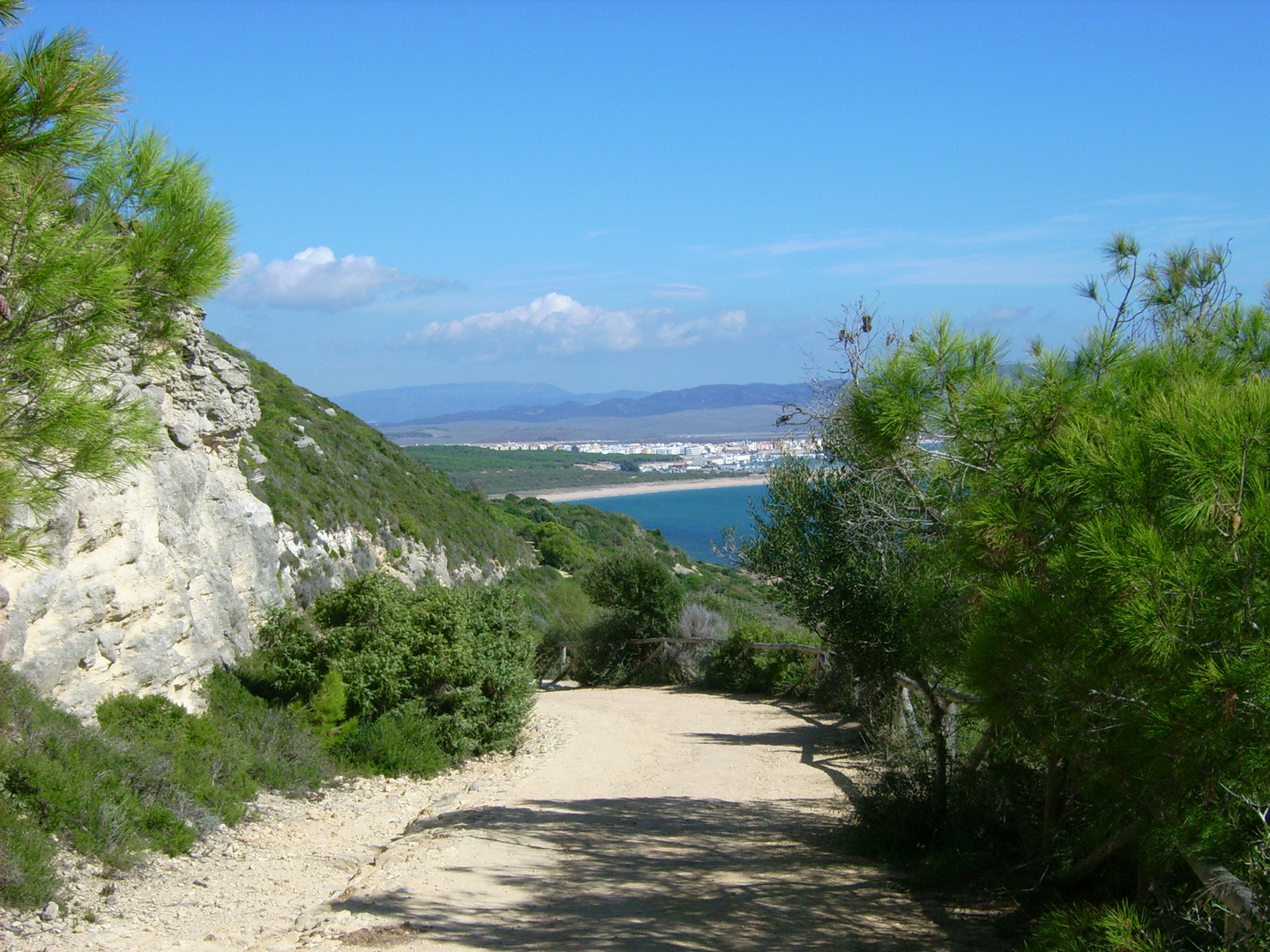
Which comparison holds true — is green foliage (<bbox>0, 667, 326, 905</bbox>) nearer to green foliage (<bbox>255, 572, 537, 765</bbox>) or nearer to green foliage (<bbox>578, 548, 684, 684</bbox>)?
green foliage (<bbox>255, 572, 537, 765</bbox>)

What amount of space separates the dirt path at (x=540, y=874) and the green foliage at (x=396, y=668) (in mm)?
607

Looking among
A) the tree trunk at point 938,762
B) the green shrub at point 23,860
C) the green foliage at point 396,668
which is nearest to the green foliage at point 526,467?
the green foliage at point 396,668

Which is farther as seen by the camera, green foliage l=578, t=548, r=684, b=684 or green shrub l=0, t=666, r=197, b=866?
green foliage l=578, t=548, r=684, b=684

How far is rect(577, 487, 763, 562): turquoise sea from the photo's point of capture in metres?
64.8

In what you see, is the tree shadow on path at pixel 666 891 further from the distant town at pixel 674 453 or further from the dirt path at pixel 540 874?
the distant town at pixel 674 453

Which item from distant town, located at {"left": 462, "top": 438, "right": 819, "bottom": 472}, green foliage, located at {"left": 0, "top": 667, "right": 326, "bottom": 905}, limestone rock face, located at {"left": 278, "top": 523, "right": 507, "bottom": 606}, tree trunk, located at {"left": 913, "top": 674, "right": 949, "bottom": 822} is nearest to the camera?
green foliage, located at {"left": 0, "top": 667, "right": 326, "bottom": 905}

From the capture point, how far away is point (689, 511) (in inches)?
3278

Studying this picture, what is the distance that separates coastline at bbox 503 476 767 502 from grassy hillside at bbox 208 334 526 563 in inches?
1525

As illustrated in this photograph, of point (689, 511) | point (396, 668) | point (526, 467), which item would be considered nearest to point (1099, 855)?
point (396, 668)

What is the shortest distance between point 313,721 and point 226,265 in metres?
6.04

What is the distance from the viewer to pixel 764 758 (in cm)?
1099

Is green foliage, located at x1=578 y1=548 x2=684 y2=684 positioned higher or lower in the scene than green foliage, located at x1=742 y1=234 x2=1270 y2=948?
lower

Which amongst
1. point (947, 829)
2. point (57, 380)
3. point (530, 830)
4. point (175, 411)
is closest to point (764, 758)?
point (530, 830)

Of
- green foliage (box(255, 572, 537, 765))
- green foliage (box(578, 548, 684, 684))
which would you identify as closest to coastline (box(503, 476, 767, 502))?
green foliage (box(578, 548, 684, 684))
